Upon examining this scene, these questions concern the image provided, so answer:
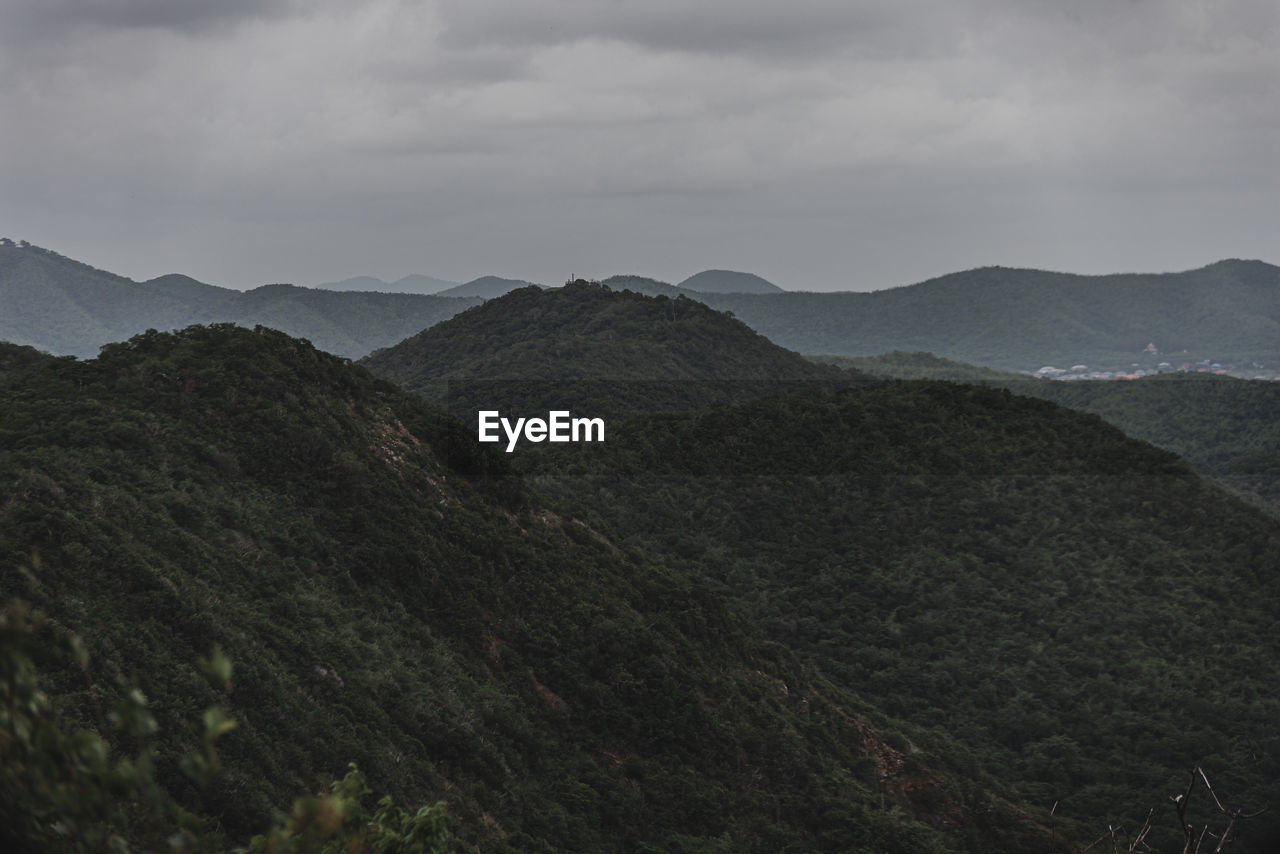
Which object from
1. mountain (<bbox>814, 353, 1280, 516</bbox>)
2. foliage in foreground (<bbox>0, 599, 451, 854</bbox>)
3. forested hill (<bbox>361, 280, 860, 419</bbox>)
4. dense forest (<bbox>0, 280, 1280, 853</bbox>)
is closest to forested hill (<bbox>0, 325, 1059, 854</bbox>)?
dense forest (<bbox>0, 280, 1280, 853</bbox>)

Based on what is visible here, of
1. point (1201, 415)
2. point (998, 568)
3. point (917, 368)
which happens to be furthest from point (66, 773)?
point (917, 368)

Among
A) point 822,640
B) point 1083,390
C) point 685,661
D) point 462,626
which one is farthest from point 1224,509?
point 1083,390

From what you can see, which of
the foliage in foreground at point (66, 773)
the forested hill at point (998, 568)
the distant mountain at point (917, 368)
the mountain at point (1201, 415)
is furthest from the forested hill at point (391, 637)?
the distant mountain at point (917, 368)

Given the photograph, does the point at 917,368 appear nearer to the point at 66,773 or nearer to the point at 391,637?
the point at 391,637

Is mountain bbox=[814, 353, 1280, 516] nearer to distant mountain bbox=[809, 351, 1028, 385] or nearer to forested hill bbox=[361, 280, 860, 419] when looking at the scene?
distant mountain bbox=[809, 351, 1028, 385]

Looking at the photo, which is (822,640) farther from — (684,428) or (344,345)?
(344,345)

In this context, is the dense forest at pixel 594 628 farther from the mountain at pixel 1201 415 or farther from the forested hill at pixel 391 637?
the mountain at pixel 1201 415
